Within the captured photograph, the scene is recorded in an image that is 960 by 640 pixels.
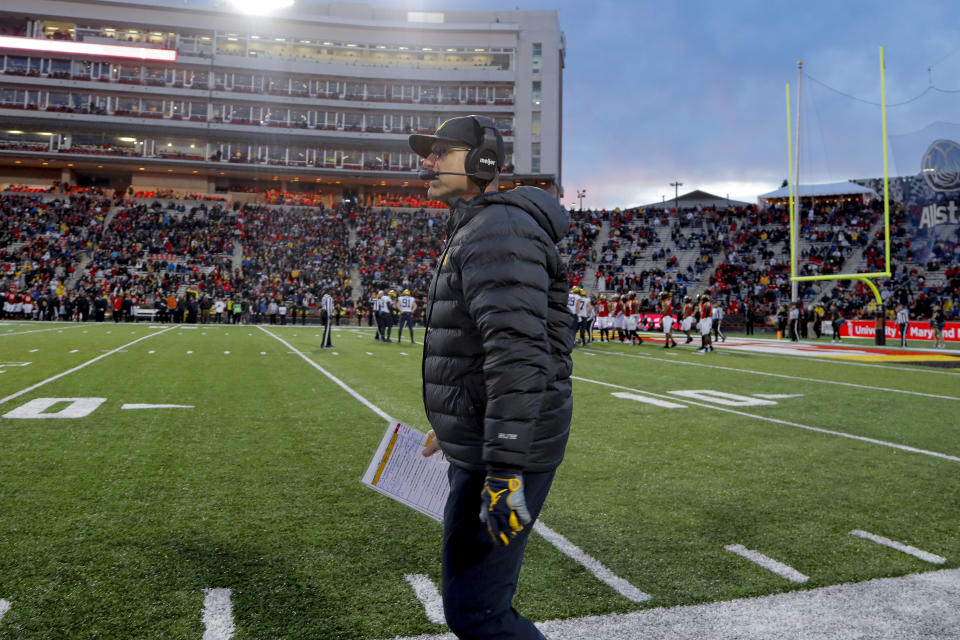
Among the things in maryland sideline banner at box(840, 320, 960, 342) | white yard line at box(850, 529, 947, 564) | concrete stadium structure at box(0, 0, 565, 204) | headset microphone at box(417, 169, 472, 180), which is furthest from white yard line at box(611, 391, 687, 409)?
concrete stadium structure at box(0, 0, 565, 204)

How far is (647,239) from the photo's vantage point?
46.9 meters

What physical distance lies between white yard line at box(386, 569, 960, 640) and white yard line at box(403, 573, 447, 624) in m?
0.19

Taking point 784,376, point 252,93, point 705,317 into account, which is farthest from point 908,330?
point 252,93

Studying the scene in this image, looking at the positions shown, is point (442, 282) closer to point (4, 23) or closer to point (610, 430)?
point (610, 430)

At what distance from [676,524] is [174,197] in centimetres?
5856

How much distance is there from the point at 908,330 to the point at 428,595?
29.8 meters

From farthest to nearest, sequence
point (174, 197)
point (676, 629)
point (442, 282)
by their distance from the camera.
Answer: point (174, 197)
point (676, 629)
point (442, 282)

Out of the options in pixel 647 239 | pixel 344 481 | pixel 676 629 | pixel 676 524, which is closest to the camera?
pixel 676 629

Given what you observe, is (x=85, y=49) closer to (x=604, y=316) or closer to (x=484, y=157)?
(x=604, y=316)

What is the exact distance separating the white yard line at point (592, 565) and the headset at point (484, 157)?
206cm

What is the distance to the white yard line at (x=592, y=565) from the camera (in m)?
3.17

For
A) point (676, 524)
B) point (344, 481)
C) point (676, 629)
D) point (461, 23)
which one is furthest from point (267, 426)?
point (461, 23)

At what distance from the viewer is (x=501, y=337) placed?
1924 millimetres

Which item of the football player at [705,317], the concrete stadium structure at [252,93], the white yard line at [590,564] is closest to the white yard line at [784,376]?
the football player at [705,317]
